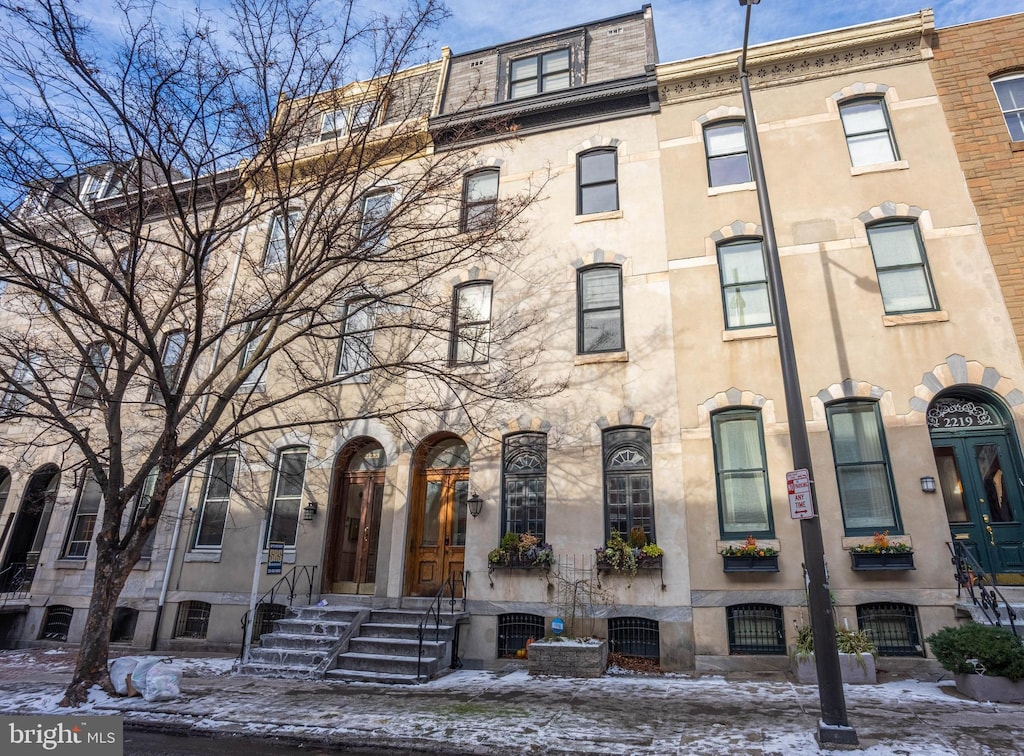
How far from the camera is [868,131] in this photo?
39.1ft

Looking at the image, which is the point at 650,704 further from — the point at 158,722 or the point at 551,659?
the point at 158,722

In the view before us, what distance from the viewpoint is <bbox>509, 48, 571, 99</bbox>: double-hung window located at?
47.8 ft

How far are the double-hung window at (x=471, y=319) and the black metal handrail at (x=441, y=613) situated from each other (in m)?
4.44

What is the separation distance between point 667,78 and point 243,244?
1153 centimetres

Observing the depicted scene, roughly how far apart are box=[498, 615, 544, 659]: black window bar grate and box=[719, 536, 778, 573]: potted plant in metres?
3.56

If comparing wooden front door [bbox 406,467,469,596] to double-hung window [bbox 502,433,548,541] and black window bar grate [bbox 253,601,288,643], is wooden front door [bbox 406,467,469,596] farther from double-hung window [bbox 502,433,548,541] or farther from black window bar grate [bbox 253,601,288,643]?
black window bar grate [bbox 253,601,288,643]

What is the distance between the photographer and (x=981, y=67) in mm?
11656

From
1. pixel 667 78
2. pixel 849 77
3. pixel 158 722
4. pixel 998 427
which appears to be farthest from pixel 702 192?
pixel 158 722

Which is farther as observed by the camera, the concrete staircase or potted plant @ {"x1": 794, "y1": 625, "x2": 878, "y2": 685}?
the concrete staircase

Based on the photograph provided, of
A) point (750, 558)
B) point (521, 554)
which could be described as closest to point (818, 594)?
point (750, 558)

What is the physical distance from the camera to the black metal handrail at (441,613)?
9.31 m

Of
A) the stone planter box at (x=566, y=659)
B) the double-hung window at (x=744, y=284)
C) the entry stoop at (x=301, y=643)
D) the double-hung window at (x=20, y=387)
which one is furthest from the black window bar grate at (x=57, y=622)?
the double-hung window at (x=744, y=284)

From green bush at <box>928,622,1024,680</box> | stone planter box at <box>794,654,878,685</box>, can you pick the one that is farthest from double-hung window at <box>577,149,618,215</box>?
green bush at <box>928,622,1024,680</box>

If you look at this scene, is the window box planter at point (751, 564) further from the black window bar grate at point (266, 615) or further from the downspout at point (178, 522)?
the downspout at point (178, 522)
